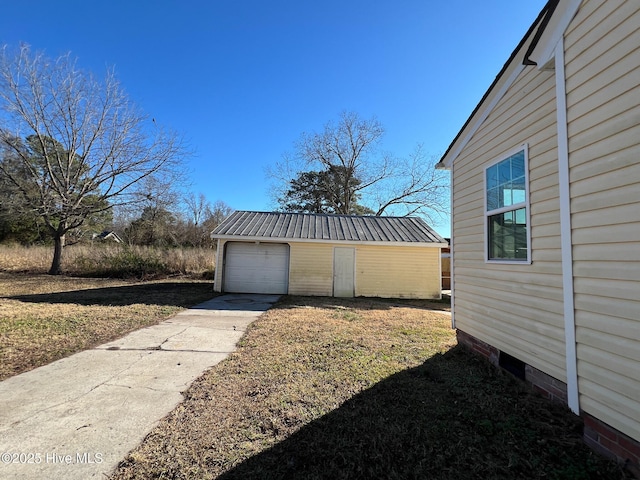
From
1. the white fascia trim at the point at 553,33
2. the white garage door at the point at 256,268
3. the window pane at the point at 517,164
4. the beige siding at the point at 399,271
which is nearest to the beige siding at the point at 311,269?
the white garage door at the point at 256,268

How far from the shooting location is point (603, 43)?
7.15ft

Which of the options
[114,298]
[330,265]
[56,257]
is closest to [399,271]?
[330,265]

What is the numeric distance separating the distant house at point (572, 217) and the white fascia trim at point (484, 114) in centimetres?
2

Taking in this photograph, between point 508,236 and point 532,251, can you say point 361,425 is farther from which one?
point 508,236

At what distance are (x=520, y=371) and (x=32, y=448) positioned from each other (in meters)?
4.70

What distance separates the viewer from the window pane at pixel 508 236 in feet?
10.8

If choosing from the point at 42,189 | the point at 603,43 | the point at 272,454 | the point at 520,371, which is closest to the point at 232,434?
the point at 272,454

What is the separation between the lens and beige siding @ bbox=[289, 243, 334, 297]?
37.8ft

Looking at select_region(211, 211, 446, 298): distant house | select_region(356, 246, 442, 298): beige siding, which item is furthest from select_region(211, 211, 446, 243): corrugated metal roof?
select_region(356, 246, 442, 298): beige siding

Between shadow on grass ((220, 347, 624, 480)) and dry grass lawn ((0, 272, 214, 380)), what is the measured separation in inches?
149

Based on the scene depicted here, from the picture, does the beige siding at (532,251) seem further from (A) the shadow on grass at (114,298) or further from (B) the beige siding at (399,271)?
(A) the shadow on grass at (114,298)

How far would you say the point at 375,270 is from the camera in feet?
38.2

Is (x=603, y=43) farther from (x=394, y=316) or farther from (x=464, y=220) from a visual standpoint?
(x=394, y=316)

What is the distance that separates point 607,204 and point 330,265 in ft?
32.0
